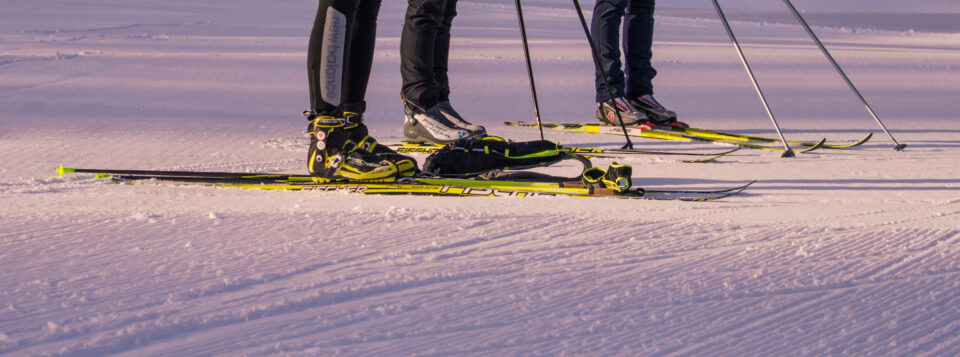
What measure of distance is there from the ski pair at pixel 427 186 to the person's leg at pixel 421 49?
0.84 m

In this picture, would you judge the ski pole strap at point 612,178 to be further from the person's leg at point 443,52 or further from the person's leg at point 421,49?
the person's leg at point 443,52

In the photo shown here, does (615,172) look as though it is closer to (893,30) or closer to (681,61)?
(681,61)

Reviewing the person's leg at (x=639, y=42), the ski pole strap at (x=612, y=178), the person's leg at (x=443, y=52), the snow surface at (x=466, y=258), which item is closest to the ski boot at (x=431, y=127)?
the person's leg at (x=443, y=52)

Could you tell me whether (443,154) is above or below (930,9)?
below

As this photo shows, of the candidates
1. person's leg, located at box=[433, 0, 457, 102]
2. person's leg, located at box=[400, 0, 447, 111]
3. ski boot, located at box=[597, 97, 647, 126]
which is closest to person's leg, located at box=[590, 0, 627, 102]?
ski boot, located at box=[597, 97, 647, 126]

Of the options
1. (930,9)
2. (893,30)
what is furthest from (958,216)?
(930,9)

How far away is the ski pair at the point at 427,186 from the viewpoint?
208 cm

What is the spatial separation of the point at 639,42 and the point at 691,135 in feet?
2.02

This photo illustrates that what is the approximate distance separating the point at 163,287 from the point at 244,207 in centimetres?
66

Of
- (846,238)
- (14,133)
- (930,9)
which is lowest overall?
(14,133)

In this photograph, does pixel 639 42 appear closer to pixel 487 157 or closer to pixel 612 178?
pixel 487 157

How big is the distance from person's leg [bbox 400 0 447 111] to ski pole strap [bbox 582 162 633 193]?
41.8 inches

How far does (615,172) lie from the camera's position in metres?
2.05

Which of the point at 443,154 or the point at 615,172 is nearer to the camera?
the point at 615,172
